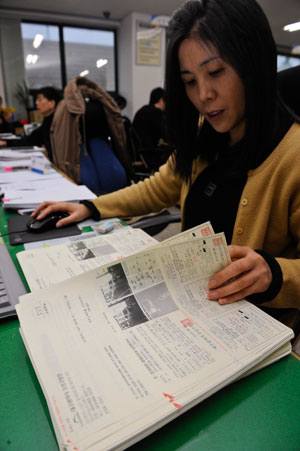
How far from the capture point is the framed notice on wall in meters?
5.67

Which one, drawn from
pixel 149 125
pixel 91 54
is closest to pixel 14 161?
pixel 149 125

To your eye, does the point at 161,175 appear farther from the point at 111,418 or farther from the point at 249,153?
the point at 111,418

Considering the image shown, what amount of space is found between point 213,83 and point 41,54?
6246mm

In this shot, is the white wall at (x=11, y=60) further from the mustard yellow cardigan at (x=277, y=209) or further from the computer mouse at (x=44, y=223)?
the mustard yellow cardigan at (x=277, y=209)

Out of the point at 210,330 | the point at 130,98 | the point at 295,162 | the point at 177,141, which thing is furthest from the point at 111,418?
the point at 130,98

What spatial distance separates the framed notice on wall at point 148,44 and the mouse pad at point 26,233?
5.80 m

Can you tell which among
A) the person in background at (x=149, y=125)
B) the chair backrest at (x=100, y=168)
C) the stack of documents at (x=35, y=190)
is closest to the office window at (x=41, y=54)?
the person in background at (x=149, y=125)

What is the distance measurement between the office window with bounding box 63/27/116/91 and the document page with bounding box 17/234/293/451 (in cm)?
655

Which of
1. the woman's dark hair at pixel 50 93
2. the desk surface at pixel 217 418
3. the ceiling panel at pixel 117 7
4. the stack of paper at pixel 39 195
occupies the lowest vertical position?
the desk surface at pixel 217 418

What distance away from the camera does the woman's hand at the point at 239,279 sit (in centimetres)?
51

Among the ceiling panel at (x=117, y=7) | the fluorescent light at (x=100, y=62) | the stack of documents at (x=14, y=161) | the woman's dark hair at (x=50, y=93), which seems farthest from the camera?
the fluorescent light at (x=100, y=62)

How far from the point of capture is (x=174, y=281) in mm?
532

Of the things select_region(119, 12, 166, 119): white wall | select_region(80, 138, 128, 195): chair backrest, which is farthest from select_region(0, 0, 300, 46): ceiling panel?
select_region(80, 138, 128, 195): chair backrest

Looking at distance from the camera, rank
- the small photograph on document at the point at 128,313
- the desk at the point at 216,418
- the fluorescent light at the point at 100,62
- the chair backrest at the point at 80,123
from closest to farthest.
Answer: the desk at the point at 216,418
the small photograph on document at the point at 128,313
the chair backrest at the point at 80,123
the fluorescent light at the point at 100,62
